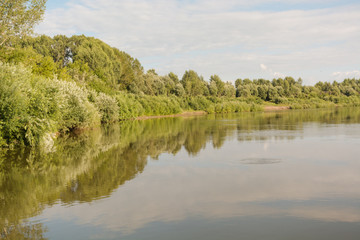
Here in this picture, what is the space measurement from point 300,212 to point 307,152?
11.0m

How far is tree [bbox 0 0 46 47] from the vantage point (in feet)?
92.7

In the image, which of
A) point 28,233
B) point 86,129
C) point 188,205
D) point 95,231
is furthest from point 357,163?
point 86,129

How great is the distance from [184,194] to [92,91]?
38277 millimetres

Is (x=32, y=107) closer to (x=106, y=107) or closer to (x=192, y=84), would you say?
(x=106, y=107)

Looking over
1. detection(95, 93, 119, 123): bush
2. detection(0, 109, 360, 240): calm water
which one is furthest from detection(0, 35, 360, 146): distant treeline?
detection(0, 109, 360, 240): calm water

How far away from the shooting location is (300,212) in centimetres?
957

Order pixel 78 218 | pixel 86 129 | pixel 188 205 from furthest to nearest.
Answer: pixel 86 129 < pixel 188 205 < pixel 78 218

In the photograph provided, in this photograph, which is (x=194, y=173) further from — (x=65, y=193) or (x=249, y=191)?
(x=65, y=193)

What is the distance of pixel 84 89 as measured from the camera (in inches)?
1833

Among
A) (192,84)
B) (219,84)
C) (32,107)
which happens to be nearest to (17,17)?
(32,107)

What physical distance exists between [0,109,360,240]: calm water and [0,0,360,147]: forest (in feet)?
12.6

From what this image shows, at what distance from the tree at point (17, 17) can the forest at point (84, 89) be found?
7 centimetres

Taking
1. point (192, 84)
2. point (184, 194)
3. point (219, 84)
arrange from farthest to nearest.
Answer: point (219, 84), point (192, 84), point (184, 194)

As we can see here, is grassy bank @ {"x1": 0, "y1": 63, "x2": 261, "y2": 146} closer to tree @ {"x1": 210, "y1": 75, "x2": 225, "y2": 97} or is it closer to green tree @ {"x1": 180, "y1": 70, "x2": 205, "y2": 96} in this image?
green tree @ {"x1": 180, "y1": 70, "x2": 205, "y2": 96}
